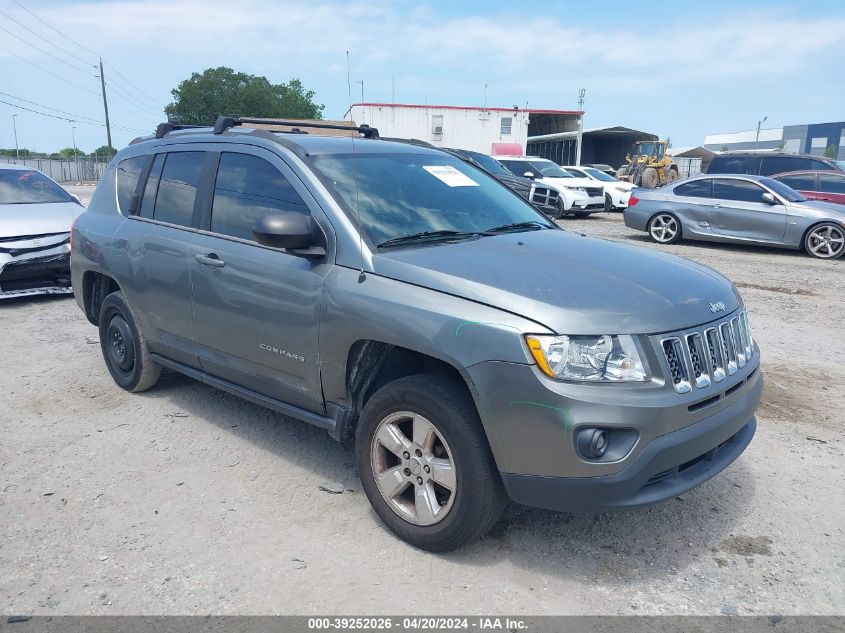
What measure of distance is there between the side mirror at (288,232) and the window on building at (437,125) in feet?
118

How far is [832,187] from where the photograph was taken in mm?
14508

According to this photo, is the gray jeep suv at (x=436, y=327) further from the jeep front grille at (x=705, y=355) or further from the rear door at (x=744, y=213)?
the rear door at (x=744, y=213)

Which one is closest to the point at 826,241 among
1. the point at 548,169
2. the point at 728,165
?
the point at 728,165

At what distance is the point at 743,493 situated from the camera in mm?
3707

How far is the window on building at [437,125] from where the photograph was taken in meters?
37.9

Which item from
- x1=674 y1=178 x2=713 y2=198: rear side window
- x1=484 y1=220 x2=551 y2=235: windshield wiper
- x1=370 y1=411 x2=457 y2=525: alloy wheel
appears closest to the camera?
x1=370 y1=411 x2=457 y2=525: alloy wheel

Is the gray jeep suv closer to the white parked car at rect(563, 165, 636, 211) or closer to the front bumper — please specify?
the front bumper

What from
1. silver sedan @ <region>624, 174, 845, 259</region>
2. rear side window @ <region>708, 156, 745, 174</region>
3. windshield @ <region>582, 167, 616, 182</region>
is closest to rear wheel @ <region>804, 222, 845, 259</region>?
silver sedan @ <region>624, 174, 845, 259</region>

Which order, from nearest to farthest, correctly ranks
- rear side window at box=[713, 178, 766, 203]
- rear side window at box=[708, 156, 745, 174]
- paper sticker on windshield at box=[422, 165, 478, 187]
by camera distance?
paper sticker on windshield at box=[422, 165, 478, 187], rear side window at box=[713, 178, 766, 203], rear side window at box=[708, 156, 745, 174]

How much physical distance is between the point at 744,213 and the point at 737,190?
1.74 feet

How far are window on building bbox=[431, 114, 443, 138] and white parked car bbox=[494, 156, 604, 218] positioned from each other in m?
18.7

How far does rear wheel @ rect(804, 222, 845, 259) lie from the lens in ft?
39.1

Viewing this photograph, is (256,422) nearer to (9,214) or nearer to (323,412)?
(323,412)

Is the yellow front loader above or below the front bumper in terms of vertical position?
above
